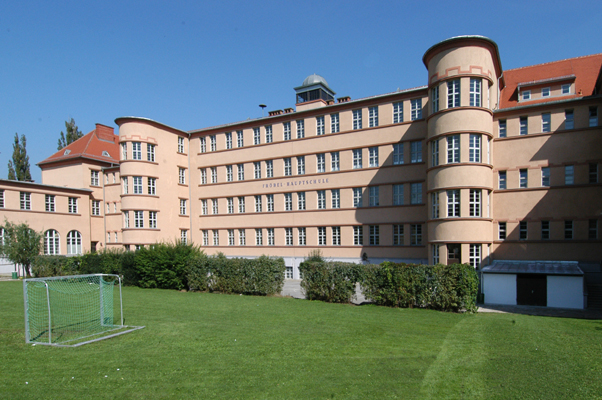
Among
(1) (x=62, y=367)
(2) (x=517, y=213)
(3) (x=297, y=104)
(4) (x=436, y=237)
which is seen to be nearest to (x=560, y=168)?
(2) (x=517, y=213)

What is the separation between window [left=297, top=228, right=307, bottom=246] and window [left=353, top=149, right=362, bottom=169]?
760cm

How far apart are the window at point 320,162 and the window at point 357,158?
294 cm

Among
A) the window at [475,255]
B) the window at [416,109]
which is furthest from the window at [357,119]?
the window at [475,255]

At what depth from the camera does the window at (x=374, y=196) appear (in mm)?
34062

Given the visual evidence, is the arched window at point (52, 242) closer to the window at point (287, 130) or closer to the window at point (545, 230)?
the window at point (287, 130)

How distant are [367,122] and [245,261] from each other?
17095 millimetres

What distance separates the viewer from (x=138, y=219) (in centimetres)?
3869

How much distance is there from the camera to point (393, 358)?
1025cm

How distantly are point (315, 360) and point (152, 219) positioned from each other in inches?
1289

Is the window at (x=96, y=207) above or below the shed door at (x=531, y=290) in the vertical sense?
above

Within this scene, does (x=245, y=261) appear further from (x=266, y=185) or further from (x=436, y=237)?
(x=266, y=185)

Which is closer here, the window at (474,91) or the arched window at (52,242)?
the window at (474,91)

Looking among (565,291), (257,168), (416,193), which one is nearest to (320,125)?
(257,168)

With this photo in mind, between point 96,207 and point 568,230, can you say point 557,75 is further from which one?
point 96,207
